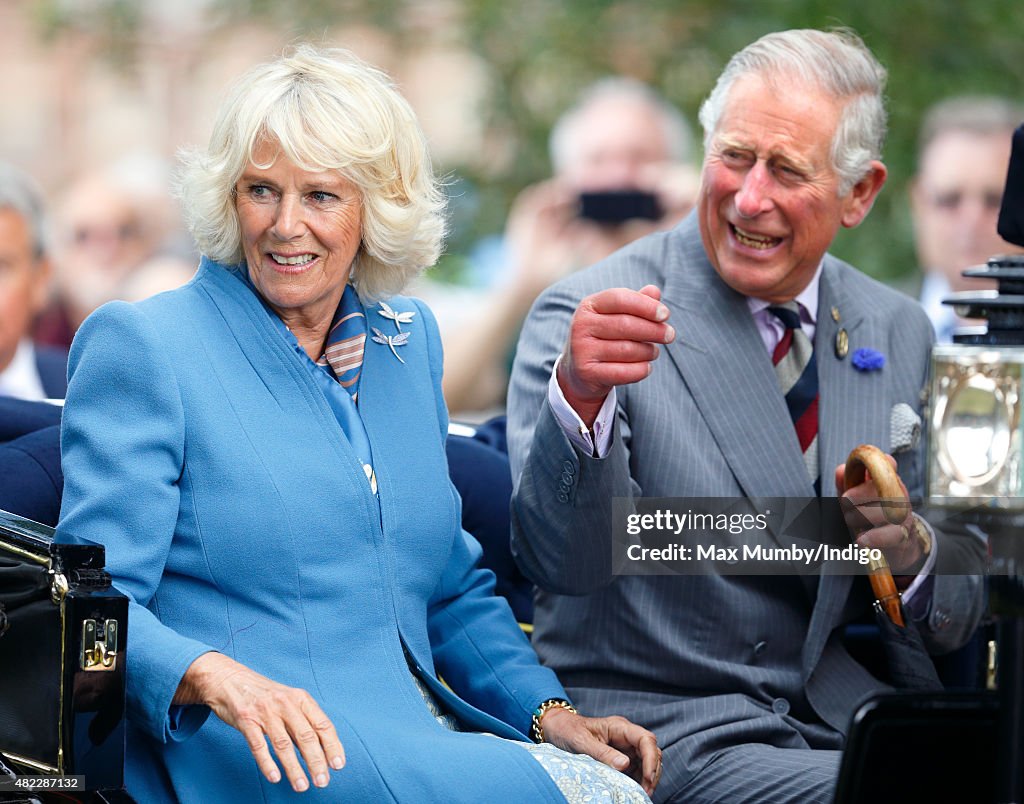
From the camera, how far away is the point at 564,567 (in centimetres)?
273

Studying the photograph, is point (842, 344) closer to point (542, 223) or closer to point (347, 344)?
point (347, 344)

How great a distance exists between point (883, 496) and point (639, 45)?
5.64 meters

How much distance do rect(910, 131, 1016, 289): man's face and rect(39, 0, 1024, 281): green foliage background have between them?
1.05 m

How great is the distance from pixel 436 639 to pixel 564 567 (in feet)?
0.86

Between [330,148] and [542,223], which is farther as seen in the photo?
[542,223]

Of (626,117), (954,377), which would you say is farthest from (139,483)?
(626,117)

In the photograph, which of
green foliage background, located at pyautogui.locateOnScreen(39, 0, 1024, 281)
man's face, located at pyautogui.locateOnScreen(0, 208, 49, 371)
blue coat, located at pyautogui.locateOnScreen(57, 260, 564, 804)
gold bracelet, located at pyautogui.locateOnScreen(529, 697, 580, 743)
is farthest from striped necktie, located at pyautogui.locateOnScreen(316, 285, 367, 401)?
green foliage background, located at pyautogui.locateOnScreen(39, 0, 1024, 281)

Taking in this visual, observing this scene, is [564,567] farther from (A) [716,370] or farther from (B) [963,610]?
(B) [963,610]

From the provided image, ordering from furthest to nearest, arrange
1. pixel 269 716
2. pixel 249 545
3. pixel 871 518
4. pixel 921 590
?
pixel 921 590 → pixel 871 518 → pixel 249 545 → pixel 269 716

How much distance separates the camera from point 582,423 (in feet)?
8.49

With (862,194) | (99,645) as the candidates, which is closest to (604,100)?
(862,194)

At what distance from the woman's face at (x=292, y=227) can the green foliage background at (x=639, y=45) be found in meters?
4.73

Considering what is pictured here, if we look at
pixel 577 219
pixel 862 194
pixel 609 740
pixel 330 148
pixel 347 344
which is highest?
pixel 330 148

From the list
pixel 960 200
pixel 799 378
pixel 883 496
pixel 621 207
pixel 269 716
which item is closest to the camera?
pixel 269 716
